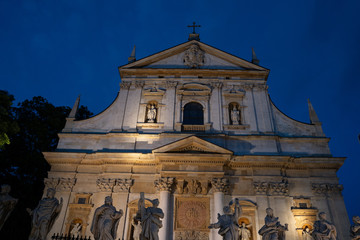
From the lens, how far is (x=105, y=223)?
864 centimetres

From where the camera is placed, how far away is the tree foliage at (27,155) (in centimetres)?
1730

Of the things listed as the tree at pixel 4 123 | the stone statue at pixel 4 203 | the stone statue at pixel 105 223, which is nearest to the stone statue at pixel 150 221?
the stone statue at pixel 105 223

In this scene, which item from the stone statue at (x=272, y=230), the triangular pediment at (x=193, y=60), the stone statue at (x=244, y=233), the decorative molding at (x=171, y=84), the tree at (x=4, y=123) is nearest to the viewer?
the stone statue at (x=272, y=230)

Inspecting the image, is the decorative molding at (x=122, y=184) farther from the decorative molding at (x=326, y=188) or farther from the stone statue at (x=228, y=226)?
the decorative molding at (x=326, y=188)

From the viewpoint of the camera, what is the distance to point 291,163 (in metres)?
15.0

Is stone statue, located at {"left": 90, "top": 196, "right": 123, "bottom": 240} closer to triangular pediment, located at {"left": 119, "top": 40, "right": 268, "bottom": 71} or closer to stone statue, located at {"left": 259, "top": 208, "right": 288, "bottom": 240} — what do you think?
stone statue, located at {"left": 259, "top": 208, "right": 288, "bottom": 240}

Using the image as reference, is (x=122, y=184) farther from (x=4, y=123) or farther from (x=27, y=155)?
(x=27, y=155)

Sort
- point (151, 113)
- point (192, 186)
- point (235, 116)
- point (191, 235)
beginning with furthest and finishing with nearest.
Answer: point (151, 113) → point (235, 116) → point (192, 186) → point (191, 235)

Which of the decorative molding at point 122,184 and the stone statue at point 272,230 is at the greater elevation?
the decorative molding at point 122,184

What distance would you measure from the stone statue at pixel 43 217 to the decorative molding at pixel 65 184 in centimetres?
572

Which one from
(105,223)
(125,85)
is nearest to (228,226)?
(105,223)

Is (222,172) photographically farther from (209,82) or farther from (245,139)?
(209,82)

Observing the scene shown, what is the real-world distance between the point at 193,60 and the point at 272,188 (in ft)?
30.6

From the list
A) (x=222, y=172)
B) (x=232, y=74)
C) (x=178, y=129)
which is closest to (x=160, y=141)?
(x=178, y=129)
